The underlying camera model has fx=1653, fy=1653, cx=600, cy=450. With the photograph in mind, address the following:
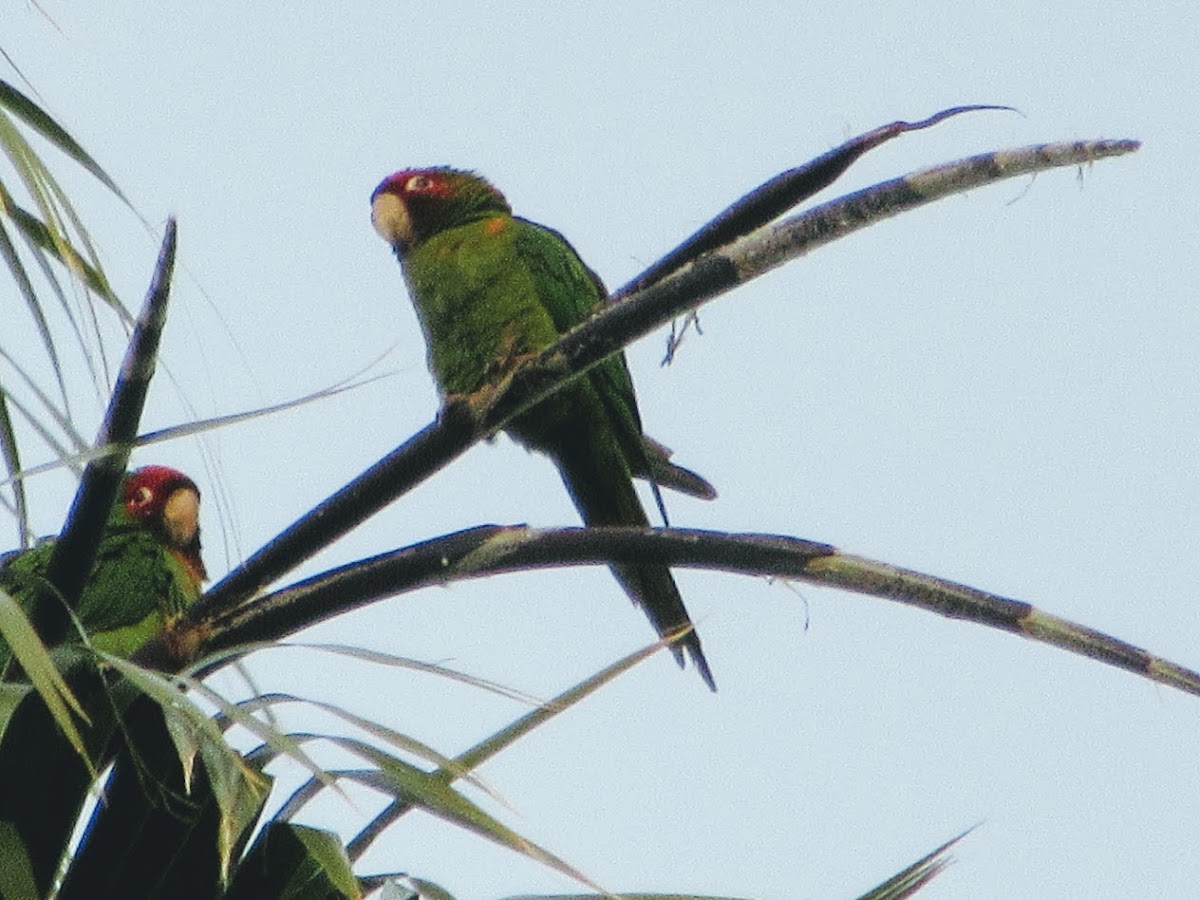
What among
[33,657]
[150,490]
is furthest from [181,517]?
[33,657]

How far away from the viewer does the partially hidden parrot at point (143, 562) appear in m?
3.14

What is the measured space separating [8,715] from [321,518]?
320mm

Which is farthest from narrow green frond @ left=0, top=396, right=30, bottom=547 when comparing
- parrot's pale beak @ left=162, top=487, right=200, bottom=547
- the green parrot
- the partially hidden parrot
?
parrot's pale beak @ left=162, top=487, right=200, bottom=547

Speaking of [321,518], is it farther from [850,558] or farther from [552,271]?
[552,271]

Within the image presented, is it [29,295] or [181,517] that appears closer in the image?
[29,295]

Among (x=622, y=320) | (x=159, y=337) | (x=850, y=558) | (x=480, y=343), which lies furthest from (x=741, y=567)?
(x=480, y=343)

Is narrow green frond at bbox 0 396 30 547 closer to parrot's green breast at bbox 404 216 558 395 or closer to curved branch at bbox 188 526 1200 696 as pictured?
curved branch at bbox 188 526 1200 696

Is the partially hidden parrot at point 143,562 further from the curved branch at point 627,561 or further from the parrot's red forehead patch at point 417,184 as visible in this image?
the curved branch at point 627,561

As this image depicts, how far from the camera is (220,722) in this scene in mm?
1277

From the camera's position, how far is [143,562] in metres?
3.34

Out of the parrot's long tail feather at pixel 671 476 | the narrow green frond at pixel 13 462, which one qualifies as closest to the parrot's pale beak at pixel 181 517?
the parrot's long tail feather at pixel 671 476

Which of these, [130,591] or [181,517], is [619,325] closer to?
[130,591]

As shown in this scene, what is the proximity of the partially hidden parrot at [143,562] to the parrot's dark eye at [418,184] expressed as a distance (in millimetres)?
861

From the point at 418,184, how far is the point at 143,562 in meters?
1.15
